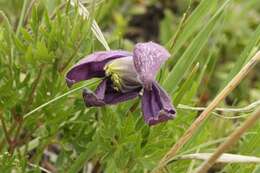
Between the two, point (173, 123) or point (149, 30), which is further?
point (149, 30)

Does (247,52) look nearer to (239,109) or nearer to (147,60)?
(239,109)

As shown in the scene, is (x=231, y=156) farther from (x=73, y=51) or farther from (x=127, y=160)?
(x=73, y=51)

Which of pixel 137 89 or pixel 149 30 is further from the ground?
pixel 137 89

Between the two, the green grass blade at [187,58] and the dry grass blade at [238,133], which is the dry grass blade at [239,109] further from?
the dry grass blade at [238,133]

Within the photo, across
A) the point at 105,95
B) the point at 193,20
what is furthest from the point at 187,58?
the point at 105,95

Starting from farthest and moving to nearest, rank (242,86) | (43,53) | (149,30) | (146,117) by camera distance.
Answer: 1. (149,30)
2. (242,86)
3. (43,53)
4. (146,117)

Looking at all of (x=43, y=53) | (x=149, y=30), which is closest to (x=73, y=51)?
(x=43, y=53)

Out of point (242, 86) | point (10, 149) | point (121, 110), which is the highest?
point (121, 110)

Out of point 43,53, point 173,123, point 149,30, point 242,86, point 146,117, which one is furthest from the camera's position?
point 149,30
